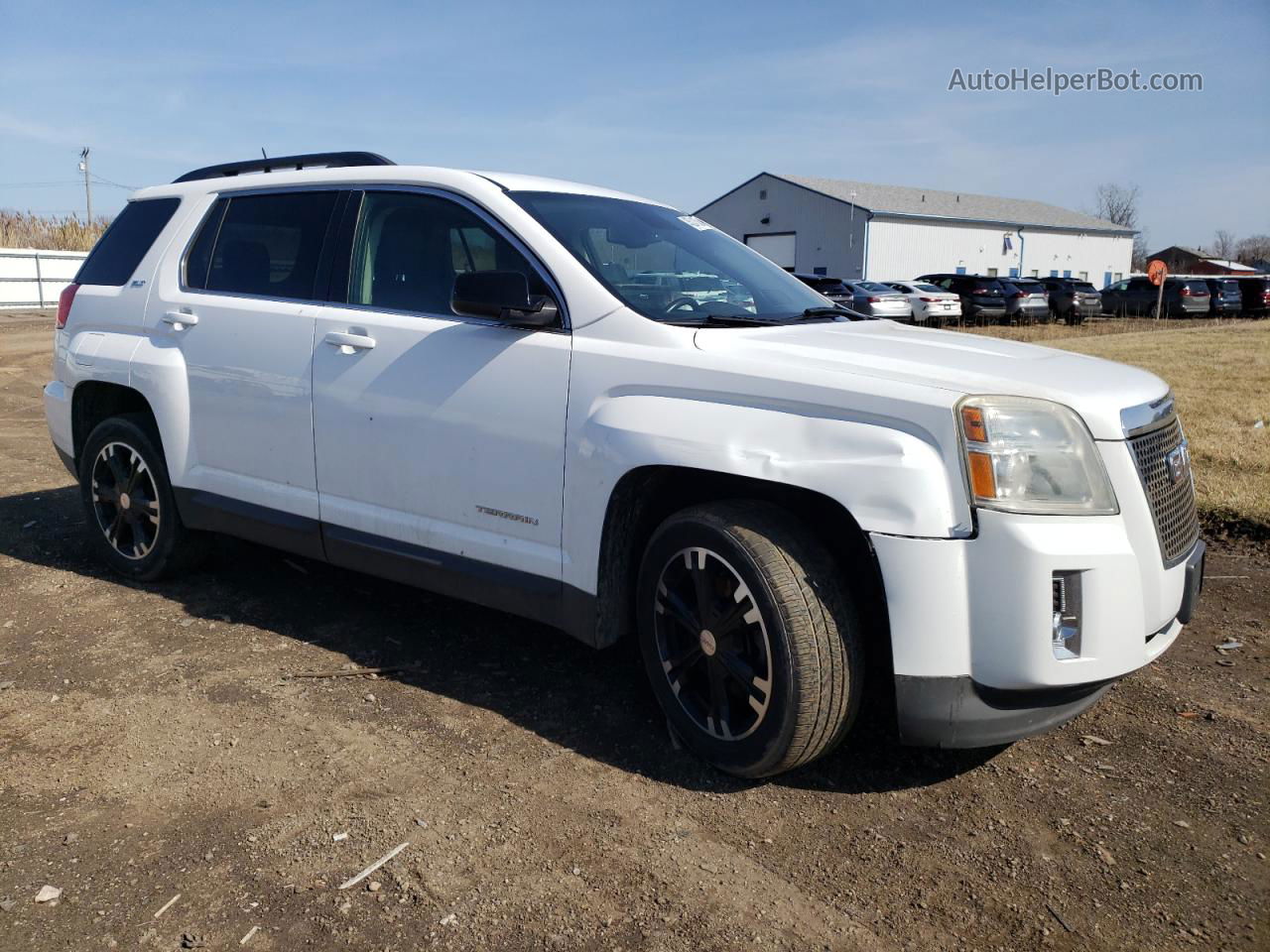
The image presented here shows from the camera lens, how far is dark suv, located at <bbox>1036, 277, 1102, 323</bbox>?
108 ft

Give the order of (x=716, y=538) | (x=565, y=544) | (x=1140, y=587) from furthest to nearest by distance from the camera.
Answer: (x=565, y=544) → (x=716, y=538) → (x=1140, y=587)

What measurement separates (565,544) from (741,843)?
114 centimetres

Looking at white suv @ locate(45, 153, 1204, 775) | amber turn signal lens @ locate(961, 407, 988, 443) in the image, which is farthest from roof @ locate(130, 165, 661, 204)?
amber turn signal lens @ locate(961, 407, 988, 443)

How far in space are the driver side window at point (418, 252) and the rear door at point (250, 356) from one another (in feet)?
0.81

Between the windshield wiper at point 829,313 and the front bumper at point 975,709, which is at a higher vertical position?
the windshield wiper at point 829,313

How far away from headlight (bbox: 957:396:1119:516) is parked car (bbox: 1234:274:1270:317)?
37.3 m

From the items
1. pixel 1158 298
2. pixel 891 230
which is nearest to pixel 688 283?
pixel 1158 298

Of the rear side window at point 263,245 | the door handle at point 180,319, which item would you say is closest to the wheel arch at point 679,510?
the rear side window at point 263,245

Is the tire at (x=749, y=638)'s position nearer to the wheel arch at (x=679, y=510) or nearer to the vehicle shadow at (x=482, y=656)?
the wheel arch at (x=679, y=510)

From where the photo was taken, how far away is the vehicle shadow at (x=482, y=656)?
3484 millimetres

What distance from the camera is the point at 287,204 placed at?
467 cm

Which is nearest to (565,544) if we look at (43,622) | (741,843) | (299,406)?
(741,843)

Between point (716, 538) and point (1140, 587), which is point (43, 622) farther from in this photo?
point (1140, 587)

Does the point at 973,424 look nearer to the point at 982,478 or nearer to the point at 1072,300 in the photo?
the point at 982,478
